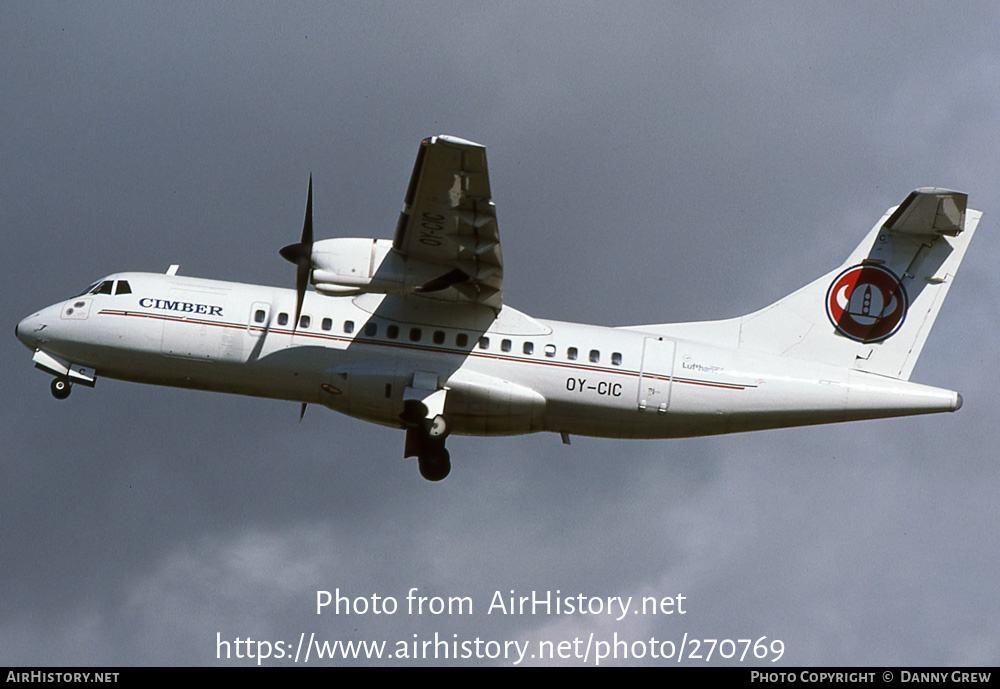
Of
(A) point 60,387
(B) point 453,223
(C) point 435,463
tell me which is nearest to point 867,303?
(B) point 453,223

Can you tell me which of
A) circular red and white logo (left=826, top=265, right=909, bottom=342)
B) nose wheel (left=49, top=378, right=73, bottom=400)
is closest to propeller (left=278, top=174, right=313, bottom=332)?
nose wheel (left=49, top=378, right=73, bottom=400)

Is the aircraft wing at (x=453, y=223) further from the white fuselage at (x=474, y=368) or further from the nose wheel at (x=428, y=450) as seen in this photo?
the nose wheel at (x=428, y=450)

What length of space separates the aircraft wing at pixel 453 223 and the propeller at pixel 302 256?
1529 mm

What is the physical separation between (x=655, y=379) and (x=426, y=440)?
4225mm

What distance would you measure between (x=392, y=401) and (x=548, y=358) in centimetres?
287

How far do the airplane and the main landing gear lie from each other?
0.10 ft

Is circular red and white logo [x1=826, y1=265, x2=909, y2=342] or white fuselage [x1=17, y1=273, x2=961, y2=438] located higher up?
circular red and white logo [x1=826, y1=265, x2=909, y2=342]

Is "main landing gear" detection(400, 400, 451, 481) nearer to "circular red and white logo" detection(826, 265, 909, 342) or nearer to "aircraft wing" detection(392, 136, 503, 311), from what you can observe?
"aircraft wing" detection(392, 136, 503, 311)

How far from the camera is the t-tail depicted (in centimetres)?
2450

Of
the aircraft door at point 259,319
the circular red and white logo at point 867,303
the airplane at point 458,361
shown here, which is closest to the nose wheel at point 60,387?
the airplane at point 458,361

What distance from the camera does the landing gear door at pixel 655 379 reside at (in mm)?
23516

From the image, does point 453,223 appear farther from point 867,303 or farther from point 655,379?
point 867,303
